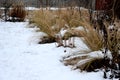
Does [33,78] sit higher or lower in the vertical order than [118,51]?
lower

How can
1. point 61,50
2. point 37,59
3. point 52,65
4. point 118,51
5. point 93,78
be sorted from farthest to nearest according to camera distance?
point 61,50 → point 37,59 → point 52,65 → point 118,51 → point 93,78

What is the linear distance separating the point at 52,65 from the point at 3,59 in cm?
88

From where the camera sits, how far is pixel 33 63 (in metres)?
4.62

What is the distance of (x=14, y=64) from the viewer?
4.60m

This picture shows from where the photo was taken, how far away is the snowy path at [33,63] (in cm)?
396

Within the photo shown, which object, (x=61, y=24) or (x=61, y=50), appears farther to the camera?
(x=61, y=24)

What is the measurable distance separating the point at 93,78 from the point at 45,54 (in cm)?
149

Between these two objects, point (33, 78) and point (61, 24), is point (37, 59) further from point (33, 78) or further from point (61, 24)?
point (61, 24)

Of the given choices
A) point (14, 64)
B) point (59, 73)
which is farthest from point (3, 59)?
point (59, 73)

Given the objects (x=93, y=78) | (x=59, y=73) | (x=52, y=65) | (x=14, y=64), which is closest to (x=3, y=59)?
(x=14, y=64)

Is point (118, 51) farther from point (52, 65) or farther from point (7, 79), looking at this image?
point (7, 79)

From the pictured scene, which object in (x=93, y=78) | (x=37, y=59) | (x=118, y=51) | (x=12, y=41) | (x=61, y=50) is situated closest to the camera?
(x=93, y=78)

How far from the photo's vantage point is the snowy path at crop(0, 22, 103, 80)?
13.0 feet

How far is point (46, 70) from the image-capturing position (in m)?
4.25
